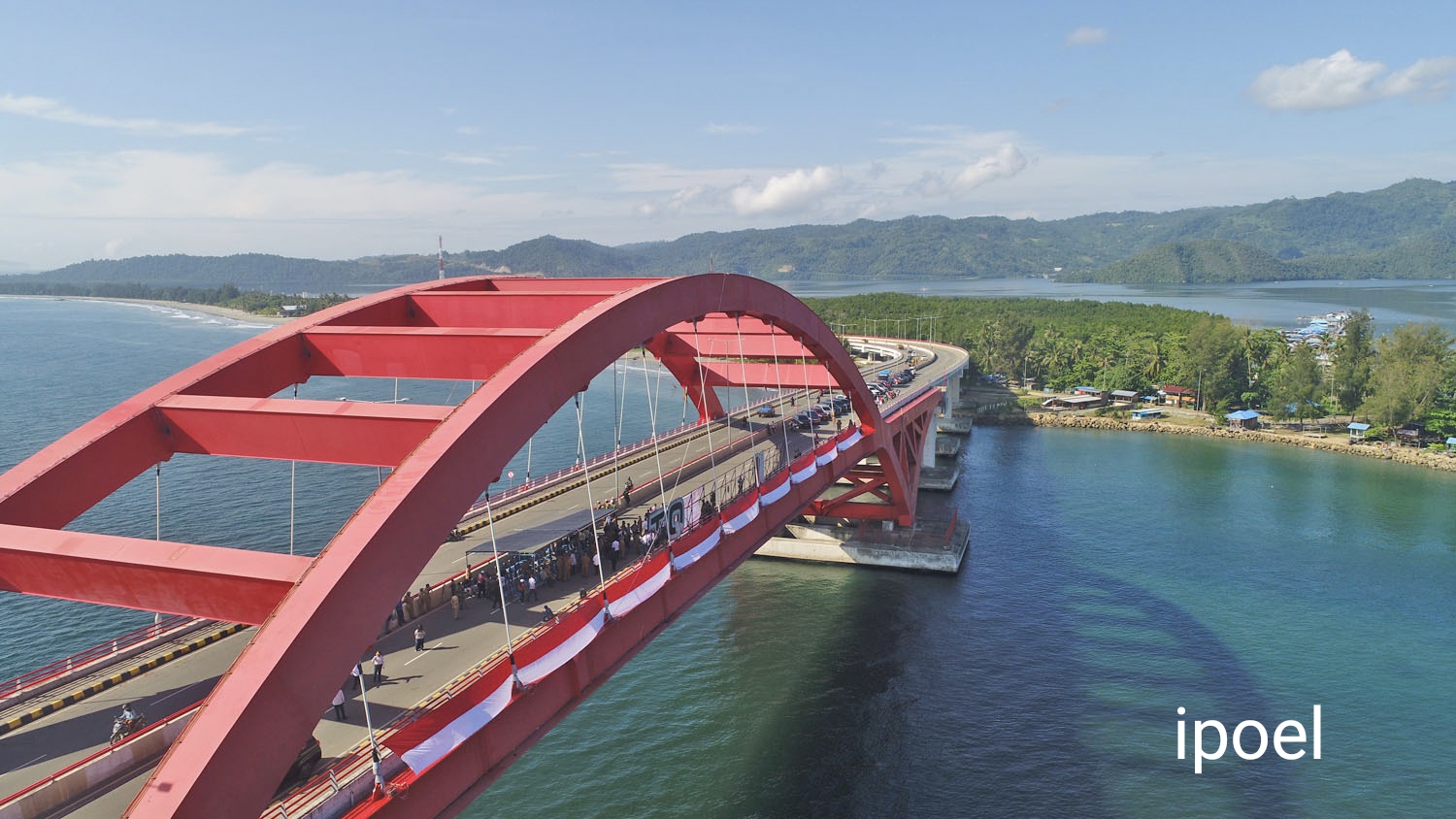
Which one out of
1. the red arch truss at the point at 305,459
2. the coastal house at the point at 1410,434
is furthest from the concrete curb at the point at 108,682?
the coastal house at the point at 1410,434

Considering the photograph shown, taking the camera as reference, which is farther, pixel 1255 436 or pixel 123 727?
pixel 1255 436

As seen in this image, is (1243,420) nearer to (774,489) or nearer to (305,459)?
(774,489)

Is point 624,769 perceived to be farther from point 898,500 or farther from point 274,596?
point 898,500

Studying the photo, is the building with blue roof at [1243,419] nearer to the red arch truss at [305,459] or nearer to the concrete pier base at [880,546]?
the concrete pier base at [880,546]

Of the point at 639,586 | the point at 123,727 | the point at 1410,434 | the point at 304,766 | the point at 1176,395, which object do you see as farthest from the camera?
the point at 1176,395

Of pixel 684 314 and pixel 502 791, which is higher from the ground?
pixel 684 314

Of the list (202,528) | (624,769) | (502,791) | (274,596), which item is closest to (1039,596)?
(624,769)

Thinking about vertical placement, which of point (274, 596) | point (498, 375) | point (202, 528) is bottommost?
point (202, 528)

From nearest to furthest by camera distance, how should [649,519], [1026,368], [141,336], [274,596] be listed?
[274,596] < [649,519] < [1026,368] < [141,336]

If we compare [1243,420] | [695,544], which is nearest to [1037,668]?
[695,544]
